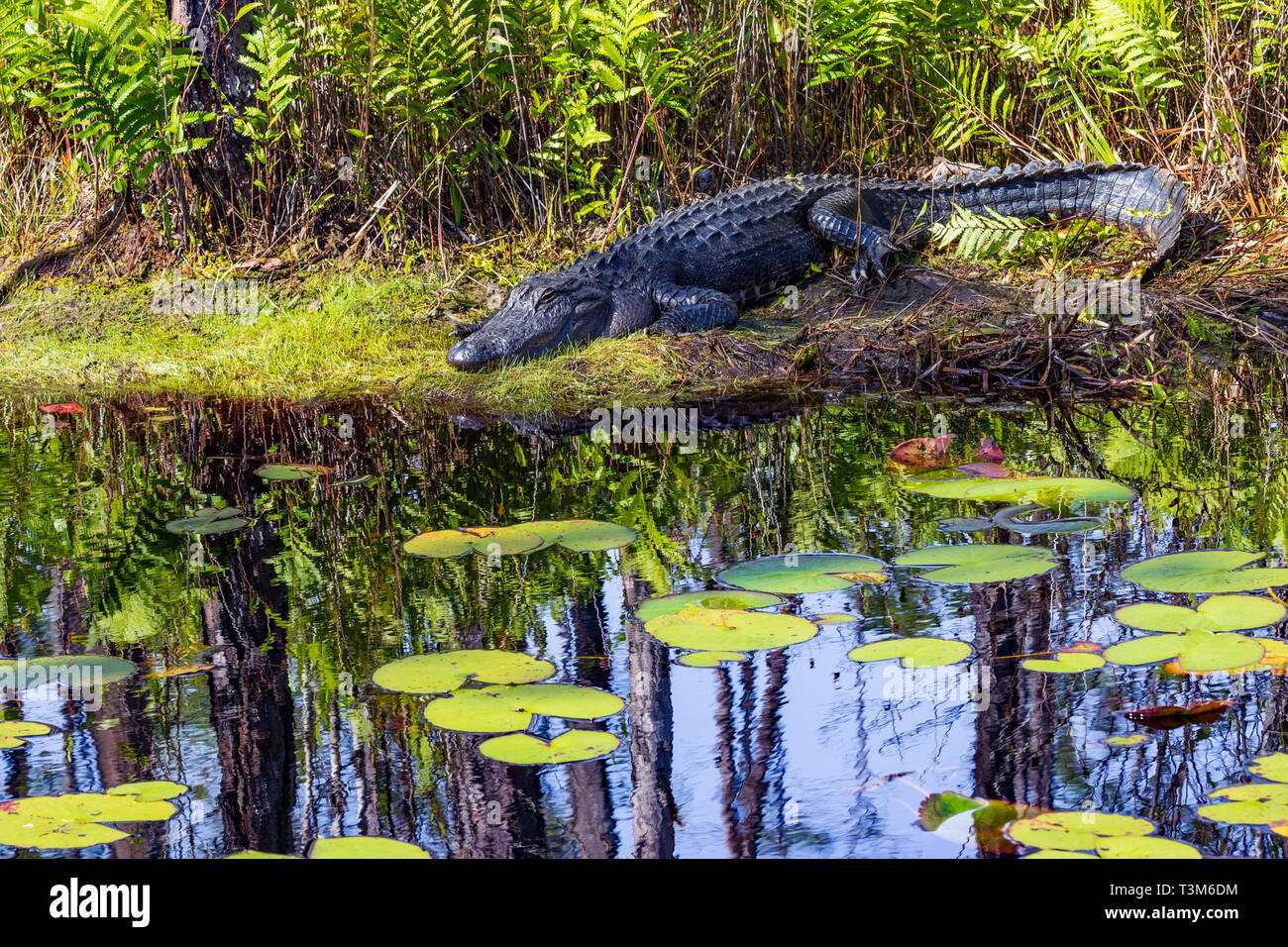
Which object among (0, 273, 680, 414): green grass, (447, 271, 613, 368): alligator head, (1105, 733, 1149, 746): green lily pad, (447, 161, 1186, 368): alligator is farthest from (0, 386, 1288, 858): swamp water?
(447, 161, 1186, 368): alligator

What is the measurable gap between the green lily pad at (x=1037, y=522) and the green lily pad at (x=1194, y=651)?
736 millimetres

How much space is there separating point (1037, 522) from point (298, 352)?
12.5 ft

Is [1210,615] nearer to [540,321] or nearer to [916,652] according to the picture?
[916,652]

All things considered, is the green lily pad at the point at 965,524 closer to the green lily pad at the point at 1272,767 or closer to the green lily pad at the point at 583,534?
the green lily pad at the point at 583,534

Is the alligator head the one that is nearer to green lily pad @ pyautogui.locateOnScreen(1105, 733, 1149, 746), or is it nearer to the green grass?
the green grass

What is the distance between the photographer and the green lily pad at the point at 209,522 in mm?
3451

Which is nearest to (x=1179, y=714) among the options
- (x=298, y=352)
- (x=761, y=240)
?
(x=298, y=352)

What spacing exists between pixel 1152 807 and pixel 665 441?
2728 millimetres

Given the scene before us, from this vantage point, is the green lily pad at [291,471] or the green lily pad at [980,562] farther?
the green lily pad at [291,471]

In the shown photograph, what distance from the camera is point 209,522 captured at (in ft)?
11.5

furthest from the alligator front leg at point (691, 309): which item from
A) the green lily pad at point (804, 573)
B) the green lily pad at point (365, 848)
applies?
the green lily pad at point (365, 848)

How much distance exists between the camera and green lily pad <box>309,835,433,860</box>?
1.76 metres

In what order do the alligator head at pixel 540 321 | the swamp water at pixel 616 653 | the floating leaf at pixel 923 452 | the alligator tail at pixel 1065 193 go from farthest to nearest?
the alligator tail at pixel 1065 193
the alligator head at pixel 540 321
the floating leaf at pixel 923 452
the swamp water at pixel 616 653
